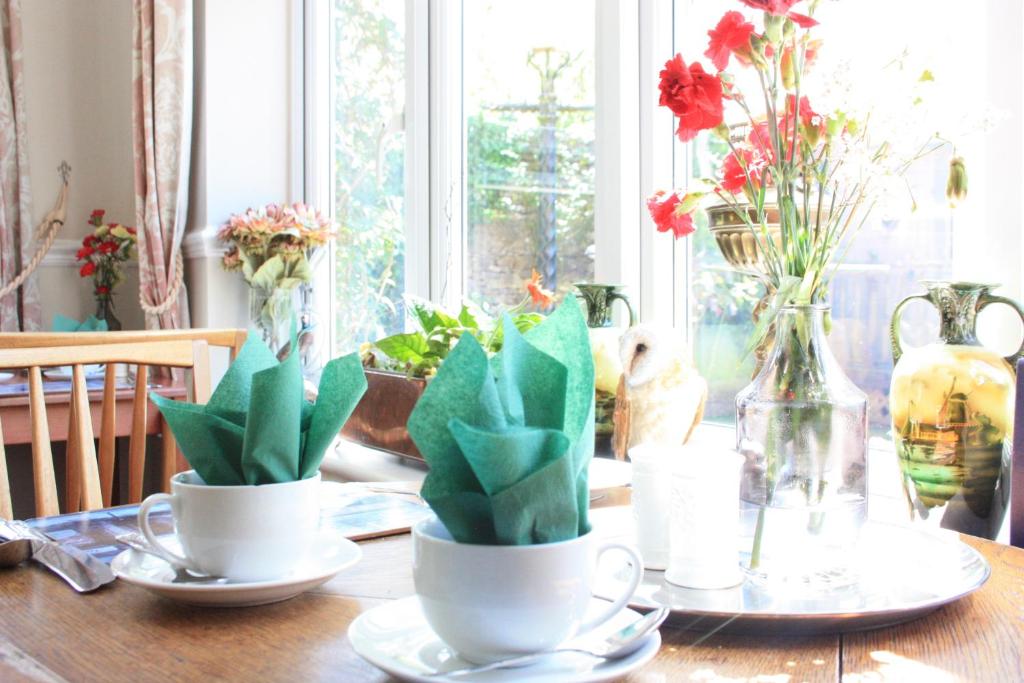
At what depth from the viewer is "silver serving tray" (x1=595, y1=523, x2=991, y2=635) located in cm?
65

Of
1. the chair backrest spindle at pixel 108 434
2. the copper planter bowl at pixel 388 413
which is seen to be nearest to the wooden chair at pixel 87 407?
the chair backrest spindle at pixel 108 434

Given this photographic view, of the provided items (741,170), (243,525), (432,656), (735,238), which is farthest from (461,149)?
(432,656)

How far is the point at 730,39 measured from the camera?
877 millimetres

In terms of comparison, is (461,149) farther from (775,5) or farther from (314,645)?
(314,645)

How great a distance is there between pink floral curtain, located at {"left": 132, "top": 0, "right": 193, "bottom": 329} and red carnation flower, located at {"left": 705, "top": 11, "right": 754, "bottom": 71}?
7.12ft

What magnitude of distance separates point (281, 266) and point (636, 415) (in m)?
1.54

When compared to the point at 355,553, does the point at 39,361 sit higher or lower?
higher

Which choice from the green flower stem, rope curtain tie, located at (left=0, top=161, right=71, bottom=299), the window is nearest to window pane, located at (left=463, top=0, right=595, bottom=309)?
the window

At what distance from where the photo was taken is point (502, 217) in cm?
223

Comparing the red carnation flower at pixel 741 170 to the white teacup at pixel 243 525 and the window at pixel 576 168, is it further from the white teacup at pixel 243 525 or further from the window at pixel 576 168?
the white teacup at pixel 243 525

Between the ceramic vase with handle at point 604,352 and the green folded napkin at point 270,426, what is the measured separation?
0.74m

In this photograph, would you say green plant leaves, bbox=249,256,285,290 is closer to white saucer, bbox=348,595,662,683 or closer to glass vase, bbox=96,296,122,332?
glass vase, bbox=96,296,122,332

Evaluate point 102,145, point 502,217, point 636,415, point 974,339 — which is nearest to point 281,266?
point 502,217

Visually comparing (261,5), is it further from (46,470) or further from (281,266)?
(46,470)
